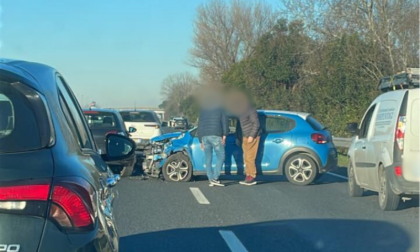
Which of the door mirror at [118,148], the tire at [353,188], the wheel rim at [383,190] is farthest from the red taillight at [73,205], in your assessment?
the tire at [353,188]

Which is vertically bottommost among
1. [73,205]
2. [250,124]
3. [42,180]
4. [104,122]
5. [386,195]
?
[386,195]

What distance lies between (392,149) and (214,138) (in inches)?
173

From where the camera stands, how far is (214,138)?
12.8m

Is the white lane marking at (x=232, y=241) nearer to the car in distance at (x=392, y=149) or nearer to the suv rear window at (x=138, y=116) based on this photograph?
the car in distance at (x=392, y=149)

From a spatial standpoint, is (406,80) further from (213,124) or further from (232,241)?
(232,241)

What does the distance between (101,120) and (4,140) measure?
540 inches

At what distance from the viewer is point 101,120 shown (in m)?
16.4

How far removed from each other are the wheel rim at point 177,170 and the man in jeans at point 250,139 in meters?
1.22

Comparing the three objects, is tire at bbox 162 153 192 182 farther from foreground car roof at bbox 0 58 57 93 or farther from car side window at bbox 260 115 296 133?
foreground car roof at bbox 0 58 57 93

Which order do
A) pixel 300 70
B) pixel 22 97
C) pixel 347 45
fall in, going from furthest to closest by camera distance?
pixel 300 70 < pixel 347 45 < pixel 22 97

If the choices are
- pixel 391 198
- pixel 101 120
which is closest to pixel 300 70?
pixel 101 120

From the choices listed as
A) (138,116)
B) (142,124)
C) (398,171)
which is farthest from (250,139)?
(138,116)

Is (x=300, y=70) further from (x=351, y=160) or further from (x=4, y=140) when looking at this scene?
(x=4, y=140)

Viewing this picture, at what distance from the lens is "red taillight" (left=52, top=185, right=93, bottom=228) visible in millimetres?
2666
